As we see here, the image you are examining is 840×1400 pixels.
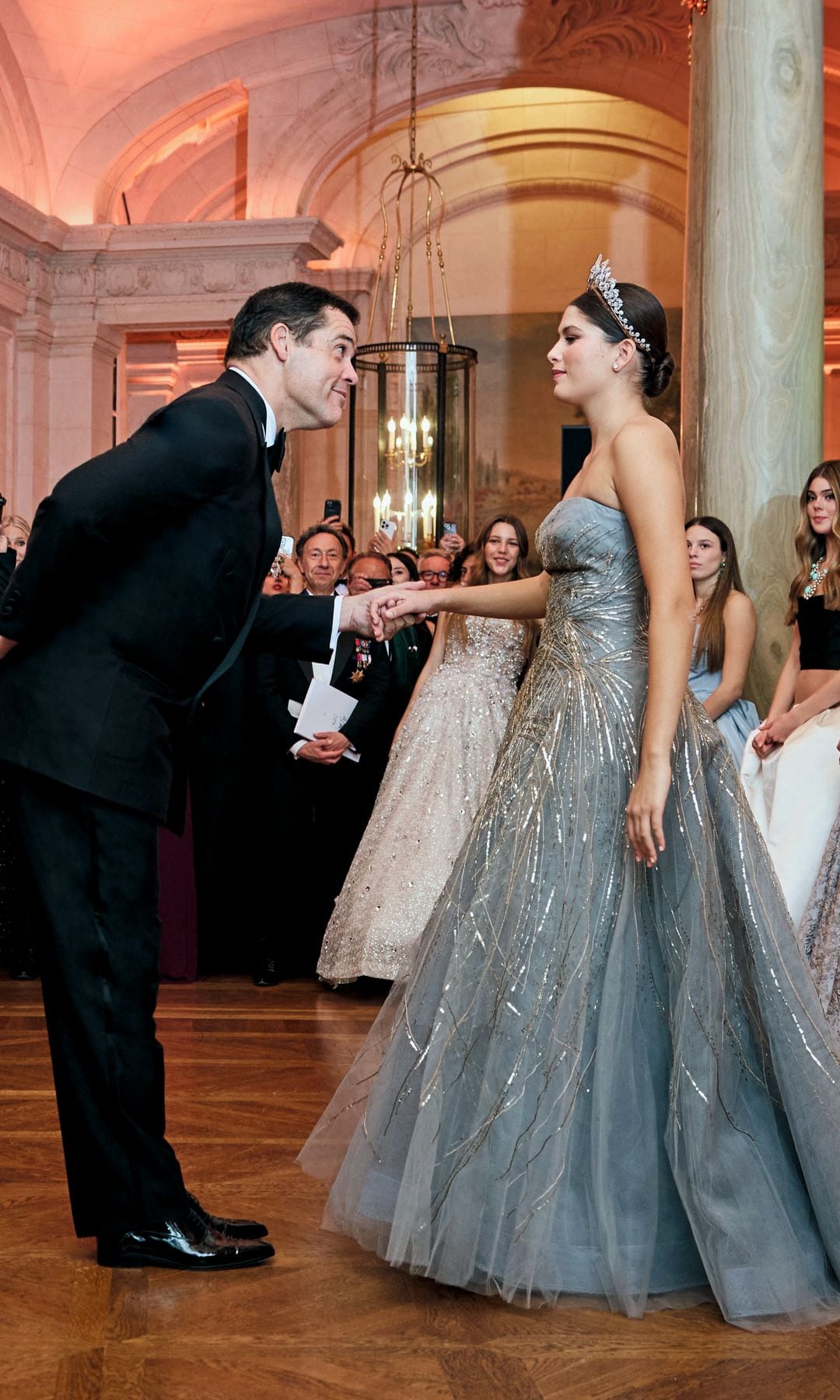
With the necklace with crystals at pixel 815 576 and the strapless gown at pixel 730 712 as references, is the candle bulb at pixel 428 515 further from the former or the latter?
the necklace with crystals at pixel 815 576

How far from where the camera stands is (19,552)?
7.33 metres

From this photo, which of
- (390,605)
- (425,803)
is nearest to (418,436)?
(425,803)

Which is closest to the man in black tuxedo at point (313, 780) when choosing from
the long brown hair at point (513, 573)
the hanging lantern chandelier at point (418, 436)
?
the long brown hair at point (513, 573)

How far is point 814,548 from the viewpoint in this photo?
527 centimetres

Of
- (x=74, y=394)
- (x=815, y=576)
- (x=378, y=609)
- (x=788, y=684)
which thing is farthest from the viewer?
(x=74, y=394)

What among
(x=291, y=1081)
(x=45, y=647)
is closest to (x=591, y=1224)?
(x=45, y=647)

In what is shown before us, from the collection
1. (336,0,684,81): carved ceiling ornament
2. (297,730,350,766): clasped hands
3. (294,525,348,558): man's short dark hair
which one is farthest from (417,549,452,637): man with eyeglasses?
(336,0,684,81): carved ceiling ornament

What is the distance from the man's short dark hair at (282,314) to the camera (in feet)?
9.73

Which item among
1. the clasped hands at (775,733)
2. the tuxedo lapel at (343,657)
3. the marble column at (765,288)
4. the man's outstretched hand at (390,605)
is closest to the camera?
the man's outstretched hand at (390,605)

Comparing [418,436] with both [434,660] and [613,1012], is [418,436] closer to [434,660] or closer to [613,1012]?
[434,660]

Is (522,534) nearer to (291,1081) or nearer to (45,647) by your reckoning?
(291,1081)

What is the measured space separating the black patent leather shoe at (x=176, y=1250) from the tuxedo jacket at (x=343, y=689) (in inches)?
138

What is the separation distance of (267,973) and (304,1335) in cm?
357

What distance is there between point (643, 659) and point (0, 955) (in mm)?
4317
